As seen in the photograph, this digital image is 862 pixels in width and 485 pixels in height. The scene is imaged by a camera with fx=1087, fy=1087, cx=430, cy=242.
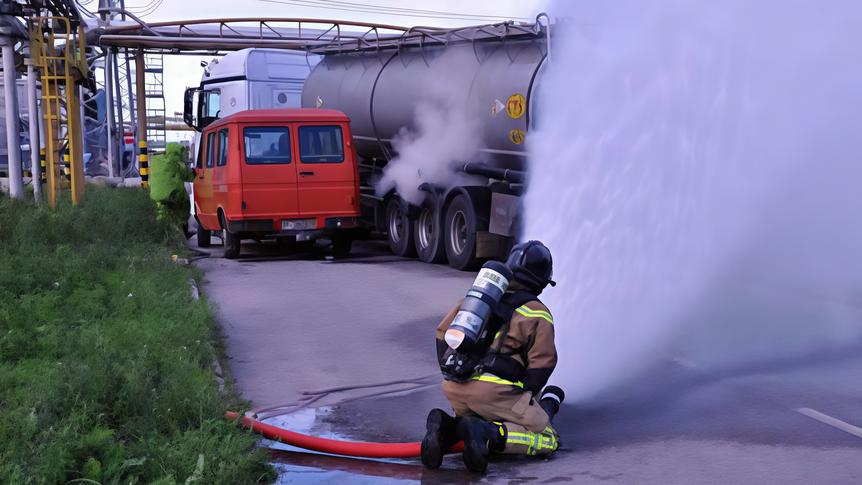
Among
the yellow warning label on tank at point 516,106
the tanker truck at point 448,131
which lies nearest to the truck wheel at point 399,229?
the tanker truck at point 448,131

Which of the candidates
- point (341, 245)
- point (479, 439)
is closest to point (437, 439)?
point (479, 439)

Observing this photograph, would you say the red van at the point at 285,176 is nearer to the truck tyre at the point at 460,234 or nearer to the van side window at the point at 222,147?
the van side window at the point at 222,147

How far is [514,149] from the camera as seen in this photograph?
44.1 ft

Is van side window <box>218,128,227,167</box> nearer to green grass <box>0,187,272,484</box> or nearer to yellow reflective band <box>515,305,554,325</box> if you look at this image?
green grass <box>0,187,272,484</box>

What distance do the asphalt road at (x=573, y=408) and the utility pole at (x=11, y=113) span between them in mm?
7834

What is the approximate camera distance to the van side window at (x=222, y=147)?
53.9ft

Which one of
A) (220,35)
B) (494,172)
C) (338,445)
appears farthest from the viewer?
(220,35)

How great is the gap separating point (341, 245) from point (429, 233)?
142 cm

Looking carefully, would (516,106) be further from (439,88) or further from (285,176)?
(285,176)

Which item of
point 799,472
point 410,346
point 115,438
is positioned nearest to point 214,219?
point 410,346

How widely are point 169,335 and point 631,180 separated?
3833 millimetres

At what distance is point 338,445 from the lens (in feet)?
20.2

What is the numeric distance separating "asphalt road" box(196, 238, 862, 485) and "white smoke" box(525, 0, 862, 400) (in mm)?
558

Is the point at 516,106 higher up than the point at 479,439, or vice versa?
the point at 516,106
